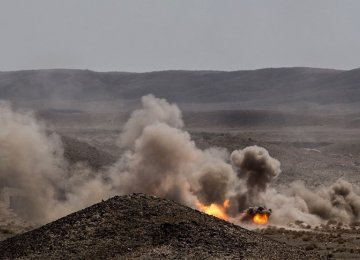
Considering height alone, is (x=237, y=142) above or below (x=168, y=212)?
below

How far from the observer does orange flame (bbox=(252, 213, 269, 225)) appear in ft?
166

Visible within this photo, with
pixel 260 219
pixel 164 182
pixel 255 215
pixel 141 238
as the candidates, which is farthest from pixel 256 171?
pixel 141 238

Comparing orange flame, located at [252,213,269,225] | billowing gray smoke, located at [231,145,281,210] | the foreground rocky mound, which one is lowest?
orange flame, located at [252,213,269,225]

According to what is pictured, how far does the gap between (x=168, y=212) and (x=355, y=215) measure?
33211mm

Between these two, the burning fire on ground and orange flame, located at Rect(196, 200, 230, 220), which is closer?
the burning fire on ground

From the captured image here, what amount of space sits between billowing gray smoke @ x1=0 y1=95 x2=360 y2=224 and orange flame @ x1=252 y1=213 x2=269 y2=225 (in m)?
2.05

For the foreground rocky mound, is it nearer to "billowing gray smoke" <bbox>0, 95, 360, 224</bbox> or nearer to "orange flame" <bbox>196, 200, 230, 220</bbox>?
"orange flame" <bbox>196, 200, 230, 220</bbox>

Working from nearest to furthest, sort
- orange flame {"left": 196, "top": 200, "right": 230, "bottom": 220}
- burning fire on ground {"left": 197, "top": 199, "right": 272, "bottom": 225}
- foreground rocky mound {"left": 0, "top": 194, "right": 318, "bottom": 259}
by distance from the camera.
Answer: foreground rocky mound {"left": 0, "top": 194, "right": 318, "bottom": 259} < burning fire on ground {"left": 197, "top": 199, "right": 272, "bottom": 225} < orange flame {"left": 196, "top": 200, "right": 230, "bottom": 220}

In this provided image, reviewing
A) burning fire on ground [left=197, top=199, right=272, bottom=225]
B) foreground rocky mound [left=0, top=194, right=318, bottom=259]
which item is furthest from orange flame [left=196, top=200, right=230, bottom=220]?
foreground rocky mound [left=0, top=194, right=318, bottom=259]

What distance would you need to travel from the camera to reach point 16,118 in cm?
6869

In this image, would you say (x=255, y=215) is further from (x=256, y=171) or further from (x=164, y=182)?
(x=164, y=182)

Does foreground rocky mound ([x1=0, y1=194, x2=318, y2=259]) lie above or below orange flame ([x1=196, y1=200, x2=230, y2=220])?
above

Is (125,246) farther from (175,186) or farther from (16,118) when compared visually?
(16,118)

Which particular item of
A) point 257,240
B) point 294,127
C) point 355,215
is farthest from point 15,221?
point 294,127
